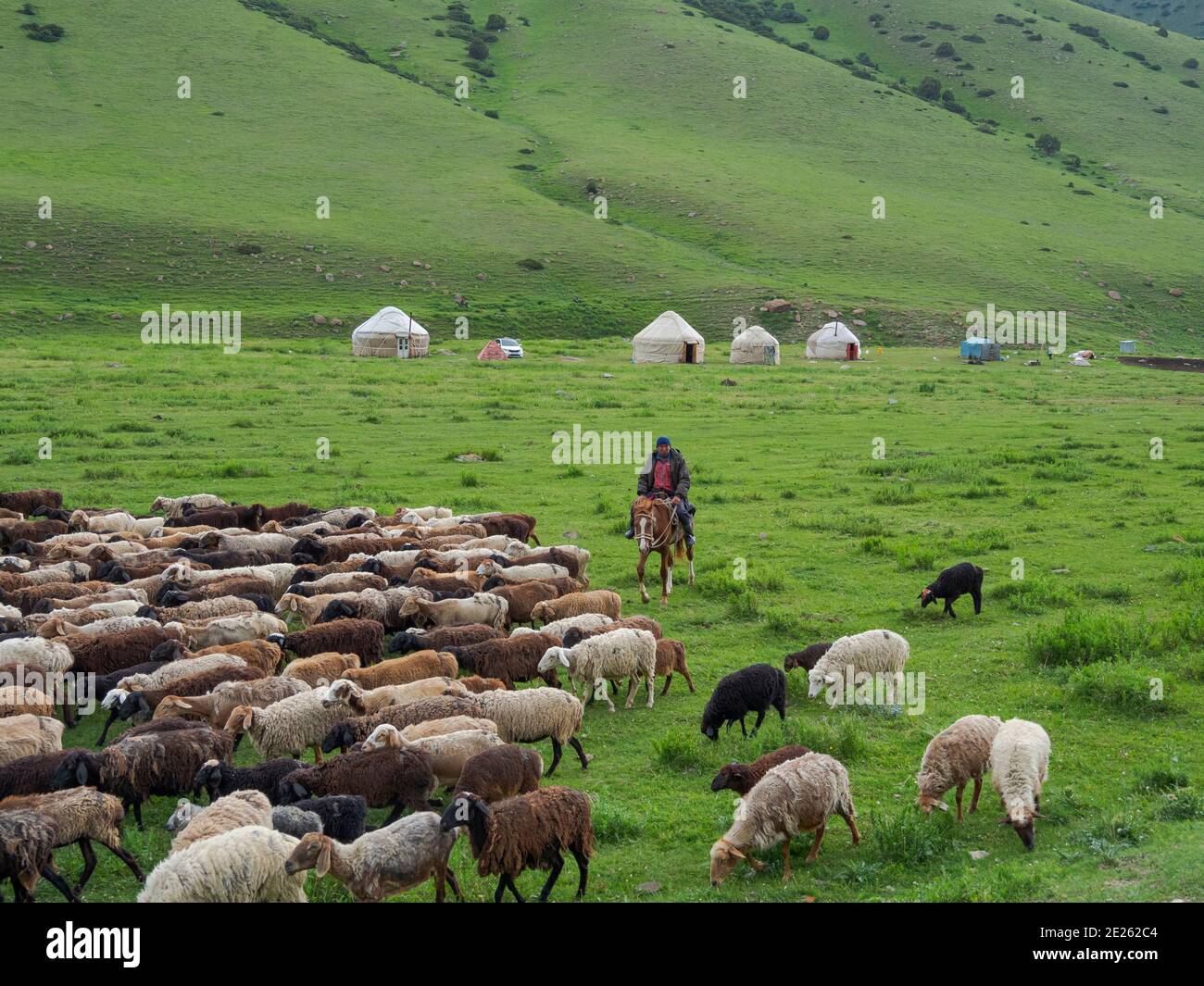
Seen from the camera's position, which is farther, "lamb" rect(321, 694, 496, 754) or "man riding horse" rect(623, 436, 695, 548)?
"man riding horse" rect(623, 436, 695, 548)

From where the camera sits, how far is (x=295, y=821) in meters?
7.89

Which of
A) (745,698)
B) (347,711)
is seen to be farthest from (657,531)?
(347,711)

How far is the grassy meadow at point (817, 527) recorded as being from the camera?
321 inches

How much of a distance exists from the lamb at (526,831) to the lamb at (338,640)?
4.95 meters

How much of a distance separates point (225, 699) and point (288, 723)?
2.83ft

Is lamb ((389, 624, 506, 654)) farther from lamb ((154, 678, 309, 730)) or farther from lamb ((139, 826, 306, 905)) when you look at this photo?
lamb ((139, 826, 306, 905))

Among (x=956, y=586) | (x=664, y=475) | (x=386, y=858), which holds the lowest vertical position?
(x=386, y=858)

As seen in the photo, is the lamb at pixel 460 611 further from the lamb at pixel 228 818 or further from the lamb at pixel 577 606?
the lamb at pixel 228 818

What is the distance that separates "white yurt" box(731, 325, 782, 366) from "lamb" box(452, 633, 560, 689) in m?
41.9

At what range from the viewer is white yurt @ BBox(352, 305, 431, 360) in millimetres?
49656

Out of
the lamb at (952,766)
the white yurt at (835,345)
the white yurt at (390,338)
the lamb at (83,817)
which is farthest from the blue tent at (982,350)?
the lamb at (83,817)

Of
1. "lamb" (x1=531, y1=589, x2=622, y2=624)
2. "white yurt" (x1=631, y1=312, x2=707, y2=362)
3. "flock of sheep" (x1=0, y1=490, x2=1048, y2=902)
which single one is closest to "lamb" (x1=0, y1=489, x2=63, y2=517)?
"flock of sheep" (x1=0, y1=490, x2=1048, y2=902)

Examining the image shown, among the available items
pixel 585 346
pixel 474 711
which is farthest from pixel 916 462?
pixel 585 346

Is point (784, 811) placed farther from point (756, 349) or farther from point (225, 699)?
point (756, 349)
